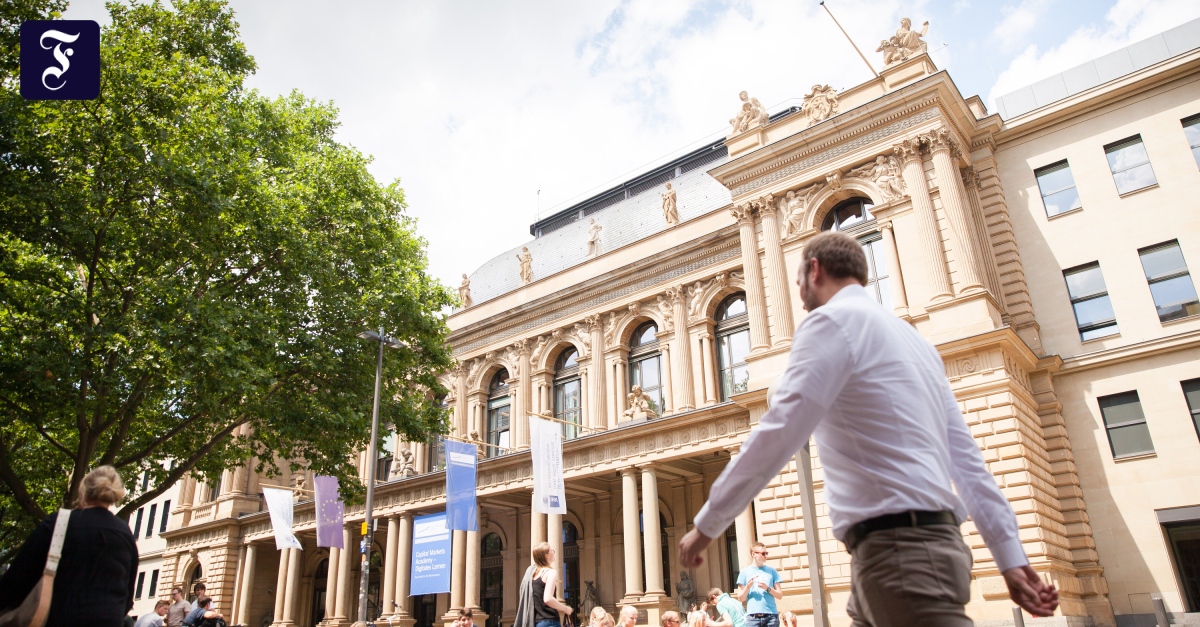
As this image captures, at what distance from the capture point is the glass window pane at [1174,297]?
19.8 m

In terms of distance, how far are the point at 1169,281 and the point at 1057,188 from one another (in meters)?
3.97

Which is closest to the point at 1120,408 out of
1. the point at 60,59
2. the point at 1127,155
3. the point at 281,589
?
the point at 1127,155

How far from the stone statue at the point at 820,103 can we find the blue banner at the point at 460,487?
14316 millimetres

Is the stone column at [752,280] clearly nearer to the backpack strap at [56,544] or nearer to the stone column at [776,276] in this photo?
the stone column at [776,276]

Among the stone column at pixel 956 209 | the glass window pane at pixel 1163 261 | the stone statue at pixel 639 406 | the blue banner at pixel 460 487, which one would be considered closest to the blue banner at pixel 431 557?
the blue banner at pixel 460 487

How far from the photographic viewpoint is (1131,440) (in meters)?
19.6

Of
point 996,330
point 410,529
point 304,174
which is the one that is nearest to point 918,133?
point 996,330

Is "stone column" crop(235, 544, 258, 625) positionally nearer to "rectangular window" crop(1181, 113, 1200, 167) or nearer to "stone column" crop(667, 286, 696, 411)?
"stone column" crop(667, 286, 696, 411)

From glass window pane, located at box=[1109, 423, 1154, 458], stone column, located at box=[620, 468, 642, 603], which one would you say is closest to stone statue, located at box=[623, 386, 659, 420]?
stone column, located at box=[620, 468, 642, 603]

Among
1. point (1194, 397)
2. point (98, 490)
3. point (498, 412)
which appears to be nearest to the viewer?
point (98, 490)

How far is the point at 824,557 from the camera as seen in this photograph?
19.8 meters

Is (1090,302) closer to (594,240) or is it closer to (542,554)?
(594,240)

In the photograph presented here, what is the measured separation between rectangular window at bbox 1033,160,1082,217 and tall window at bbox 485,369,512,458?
2072 cm

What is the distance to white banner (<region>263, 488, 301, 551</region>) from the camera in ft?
83.5
